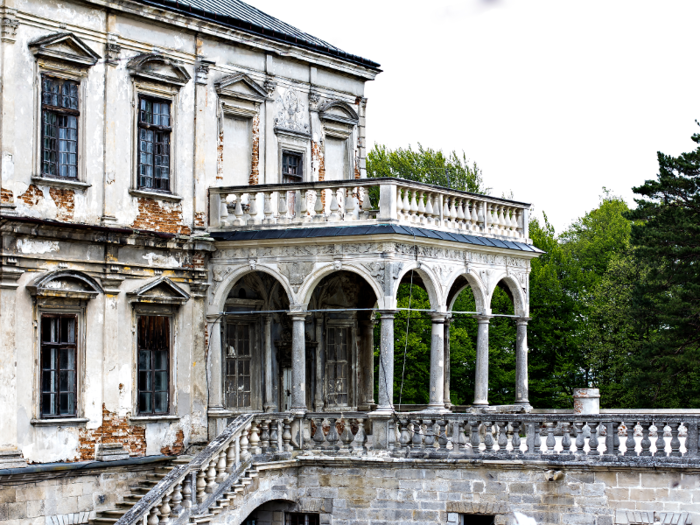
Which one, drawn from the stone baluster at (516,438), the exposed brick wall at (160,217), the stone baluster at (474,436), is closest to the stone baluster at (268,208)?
the exposed brick wall at (160,217)

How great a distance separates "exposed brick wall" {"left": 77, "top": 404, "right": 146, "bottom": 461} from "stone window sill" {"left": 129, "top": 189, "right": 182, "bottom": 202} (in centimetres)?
385

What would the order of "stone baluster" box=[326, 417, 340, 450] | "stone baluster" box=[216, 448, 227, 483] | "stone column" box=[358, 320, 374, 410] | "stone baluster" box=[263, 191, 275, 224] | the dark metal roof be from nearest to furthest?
"stone baluster" box=[216, 448, 227, 483] → the dark metal roof → "stone baluster" box=[326, 417, 340, 450] → "stone baluster" box=[263, 191, 275, 224] → "stone column" box=[358, 320, 374, 410]

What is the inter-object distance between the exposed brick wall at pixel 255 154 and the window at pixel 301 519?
6.73m

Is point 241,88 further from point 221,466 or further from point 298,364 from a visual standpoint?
point 221,466

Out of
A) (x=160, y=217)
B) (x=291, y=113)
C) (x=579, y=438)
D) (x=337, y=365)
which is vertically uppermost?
(x=291, y=113)

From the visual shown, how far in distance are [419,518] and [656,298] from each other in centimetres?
1886

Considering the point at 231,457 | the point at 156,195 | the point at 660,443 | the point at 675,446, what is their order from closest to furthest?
the point at 675,446 → the point at 660,443 → the point at 231,457 → the point at 156,195

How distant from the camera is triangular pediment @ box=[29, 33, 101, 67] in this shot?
2147cm

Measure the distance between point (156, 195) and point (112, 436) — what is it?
443 centimetres

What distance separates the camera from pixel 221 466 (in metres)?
21.4

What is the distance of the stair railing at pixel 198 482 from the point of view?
1972 cm

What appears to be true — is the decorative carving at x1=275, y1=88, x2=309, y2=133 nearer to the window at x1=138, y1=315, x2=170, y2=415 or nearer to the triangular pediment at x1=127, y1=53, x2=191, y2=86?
the triangular pediment at x1=127, y1=53, x2=191, y2=86

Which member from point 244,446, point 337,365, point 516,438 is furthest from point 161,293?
point 516,438

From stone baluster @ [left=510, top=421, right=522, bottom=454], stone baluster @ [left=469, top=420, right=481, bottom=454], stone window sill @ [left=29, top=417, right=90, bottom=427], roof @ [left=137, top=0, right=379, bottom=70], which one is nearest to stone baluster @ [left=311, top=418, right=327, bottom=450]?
stone baluster @ [left=469, top=420, right=481, bottom=454]
